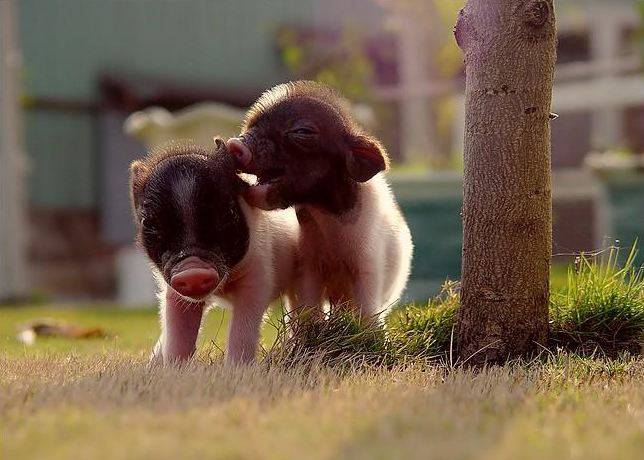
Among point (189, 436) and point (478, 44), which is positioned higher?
point (478, 44)

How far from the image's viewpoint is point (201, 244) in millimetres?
A: 3285

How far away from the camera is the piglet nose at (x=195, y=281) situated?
3152mm

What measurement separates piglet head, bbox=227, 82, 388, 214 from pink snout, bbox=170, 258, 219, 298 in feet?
1.33

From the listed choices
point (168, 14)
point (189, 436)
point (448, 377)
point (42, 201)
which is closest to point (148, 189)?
point (448, 377)

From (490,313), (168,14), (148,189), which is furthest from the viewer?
(168,14)

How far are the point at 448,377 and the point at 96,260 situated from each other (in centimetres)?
1096

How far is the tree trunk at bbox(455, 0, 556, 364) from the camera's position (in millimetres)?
3607

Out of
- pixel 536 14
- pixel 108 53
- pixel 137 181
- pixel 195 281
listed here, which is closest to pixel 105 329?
pixel 137 181

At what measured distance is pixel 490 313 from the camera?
142 inches

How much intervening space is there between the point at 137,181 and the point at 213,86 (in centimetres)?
1128

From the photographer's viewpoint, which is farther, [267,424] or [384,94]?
[384,94]

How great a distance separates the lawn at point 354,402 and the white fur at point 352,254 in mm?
210

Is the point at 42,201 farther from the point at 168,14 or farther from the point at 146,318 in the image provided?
the point at 146,318

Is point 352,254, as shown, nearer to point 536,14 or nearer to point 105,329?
point 536,14
